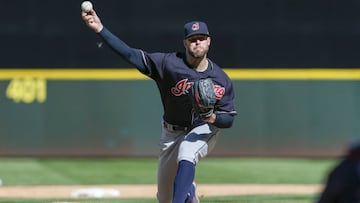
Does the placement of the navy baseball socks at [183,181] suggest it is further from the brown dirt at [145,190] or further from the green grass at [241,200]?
the brown dirt at [145,190]

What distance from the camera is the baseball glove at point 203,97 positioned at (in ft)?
16.8

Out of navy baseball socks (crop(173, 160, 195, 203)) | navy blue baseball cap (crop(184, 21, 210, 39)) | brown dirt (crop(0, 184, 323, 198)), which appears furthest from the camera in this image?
brown dirt (crop(0, 184, 323, 198))

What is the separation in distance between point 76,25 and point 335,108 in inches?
163

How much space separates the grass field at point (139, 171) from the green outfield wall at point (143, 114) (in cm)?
16

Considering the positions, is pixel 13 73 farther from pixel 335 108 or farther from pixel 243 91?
pixel 335 108

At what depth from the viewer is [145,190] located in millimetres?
9836

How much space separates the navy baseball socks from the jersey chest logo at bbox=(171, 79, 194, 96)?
1.47ft

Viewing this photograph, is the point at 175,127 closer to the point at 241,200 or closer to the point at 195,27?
the point at 195,27

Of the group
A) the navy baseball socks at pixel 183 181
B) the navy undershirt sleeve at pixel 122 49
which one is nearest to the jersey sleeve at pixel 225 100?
the navy baseball socks at pixel 183 181

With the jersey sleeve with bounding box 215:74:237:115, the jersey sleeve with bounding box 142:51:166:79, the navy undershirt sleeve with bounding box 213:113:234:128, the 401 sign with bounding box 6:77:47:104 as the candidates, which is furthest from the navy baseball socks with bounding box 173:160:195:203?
the 401 sign with bounding box 6:77:47:104

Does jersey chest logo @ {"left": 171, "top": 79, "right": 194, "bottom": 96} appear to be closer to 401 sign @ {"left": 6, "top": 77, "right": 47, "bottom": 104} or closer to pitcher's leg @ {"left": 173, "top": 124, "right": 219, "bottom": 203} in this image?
pitcher's leg @ {"left": 173, "top": 124, "right": 219, "bottom": 203}

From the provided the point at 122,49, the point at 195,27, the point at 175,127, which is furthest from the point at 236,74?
the point at 122,49

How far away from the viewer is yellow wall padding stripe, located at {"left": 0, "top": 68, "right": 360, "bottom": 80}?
42.4 ft

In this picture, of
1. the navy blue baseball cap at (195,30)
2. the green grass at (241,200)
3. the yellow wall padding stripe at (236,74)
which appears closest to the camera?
the navy blue baseball cap at (195,30)
